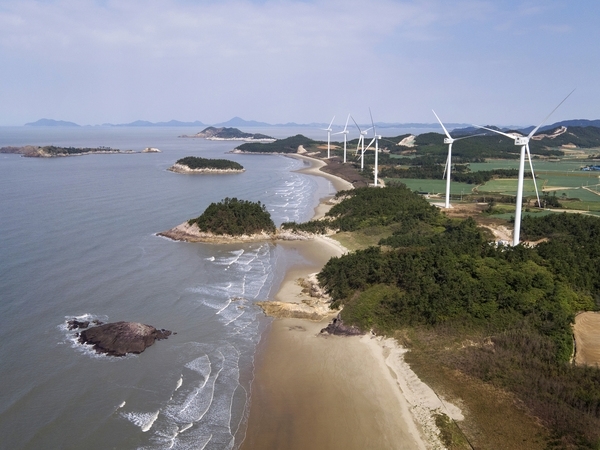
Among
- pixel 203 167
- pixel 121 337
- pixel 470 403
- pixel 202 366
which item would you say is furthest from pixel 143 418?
pixel 203 167

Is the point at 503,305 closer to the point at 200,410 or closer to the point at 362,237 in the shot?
the point at 200,410

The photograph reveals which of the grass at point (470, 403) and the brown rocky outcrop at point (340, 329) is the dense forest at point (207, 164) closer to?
the brown rocky outcrop at point (340, 329)

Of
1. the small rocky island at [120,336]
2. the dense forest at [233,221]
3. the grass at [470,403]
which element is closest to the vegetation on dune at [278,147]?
the dense forest at [233,221]

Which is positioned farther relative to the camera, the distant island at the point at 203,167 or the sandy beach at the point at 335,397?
the distant island at the point at 203,167

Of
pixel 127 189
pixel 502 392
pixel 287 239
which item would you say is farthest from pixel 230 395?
pixel 127 189

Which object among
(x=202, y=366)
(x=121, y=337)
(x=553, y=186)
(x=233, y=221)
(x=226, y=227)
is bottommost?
(x=202, y=366)
